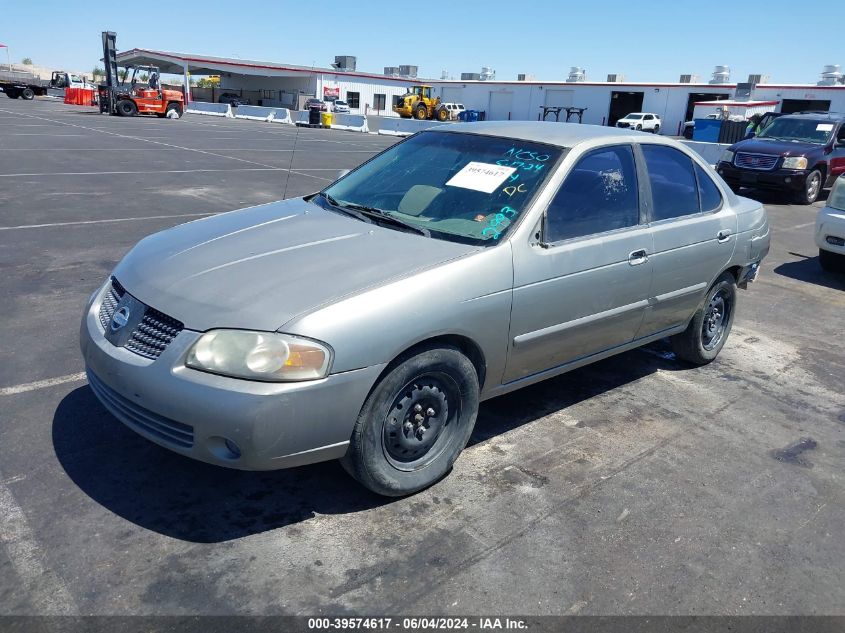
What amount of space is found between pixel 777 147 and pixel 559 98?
46018mm

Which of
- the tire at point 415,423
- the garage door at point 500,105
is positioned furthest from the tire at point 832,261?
the garage door at point 500,105

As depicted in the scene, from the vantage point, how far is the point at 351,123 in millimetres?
35969

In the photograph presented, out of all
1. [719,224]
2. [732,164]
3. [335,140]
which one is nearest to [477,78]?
[335,140]

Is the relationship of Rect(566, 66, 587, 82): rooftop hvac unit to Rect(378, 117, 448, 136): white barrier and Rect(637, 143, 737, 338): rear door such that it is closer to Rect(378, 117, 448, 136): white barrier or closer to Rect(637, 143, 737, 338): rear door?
Rect(378, 117, 448, 136): white barrier

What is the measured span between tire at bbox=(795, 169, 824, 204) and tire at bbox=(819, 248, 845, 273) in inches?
244

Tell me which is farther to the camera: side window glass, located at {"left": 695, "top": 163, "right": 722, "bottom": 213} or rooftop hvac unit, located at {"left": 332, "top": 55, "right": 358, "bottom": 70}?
rooftop hvac unit, located at {"left": 332, "top": 55, "right": 358, "bottom": 70}

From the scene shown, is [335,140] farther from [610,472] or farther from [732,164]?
[610,472]

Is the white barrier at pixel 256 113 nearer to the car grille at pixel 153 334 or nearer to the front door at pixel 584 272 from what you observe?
the front door at pixel 584 272

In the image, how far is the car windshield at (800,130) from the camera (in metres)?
14.3

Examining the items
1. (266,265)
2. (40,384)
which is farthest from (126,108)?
(266,265)

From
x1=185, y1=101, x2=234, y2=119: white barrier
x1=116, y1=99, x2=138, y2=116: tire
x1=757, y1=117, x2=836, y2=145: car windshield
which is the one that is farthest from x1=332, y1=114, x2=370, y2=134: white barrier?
x1=757, y1=117, x2=836, y2=145: car windshield

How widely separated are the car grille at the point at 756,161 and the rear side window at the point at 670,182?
416 inches

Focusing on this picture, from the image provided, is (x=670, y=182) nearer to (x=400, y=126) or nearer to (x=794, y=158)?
(x=794, y=158)

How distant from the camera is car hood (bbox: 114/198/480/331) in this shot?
2795 mm
